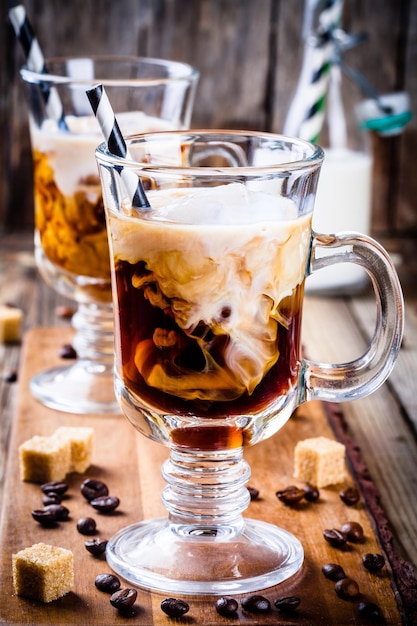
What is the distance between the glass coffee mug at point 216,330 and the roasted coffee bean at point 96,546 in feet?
0.06

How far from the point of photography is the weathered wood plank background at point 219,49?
342 cm

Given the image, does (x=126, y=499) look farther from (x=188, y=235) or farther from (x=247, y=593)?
(x=188, y=235)

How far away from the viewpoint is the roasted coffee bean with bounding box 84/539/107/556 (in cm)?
155

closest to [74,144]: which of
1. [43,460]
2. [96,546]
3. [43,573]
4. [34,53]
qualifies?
[34,53]

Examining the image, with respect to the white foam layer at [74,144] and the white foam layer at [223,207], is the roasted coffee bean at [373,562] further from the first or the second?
the white foam layer at [74,144]

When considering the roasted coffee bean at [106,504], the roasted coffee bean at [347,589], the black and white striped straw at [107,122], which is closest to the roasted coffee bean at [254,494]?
the roasted coffee bean at [106,504]

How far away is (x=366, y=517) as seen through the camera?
5.59 feet

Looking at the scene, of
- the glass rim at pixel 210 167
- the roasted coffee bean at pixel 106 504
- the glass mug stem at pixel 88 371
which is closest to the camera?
the glass rim at pixel 210 167

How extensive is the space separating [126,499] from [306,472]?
315 mm

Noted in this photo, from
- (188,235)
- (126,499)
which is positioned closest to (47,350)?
(126,499)

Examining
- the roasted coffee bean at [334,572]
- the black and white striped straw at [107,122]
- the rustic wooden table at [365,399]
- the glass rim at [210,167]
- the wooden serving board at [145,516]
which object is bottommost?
the rustic wooden table at [365,399]

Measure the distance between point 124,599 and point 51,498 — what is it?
14.1 inches

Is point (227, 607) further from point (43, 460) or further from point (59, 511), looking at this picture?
point (43, 460)

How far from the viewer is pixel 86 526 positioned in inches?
63.6
